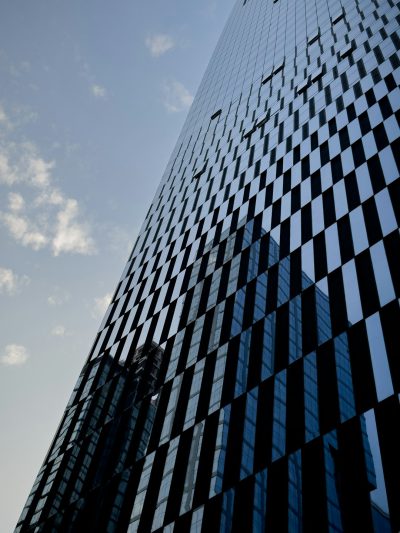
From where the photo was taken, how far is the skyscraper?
49.6 ft

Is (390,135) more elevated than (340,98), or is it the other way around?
(340,98)

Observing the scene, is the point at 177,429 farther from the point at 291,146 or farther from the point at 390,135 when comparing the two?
the point at 291,146

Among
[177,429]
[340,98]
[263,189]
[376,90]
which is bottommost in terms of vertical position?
[177,429]

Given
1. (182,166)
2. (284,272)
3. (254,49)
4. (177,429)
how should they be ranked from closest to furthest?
(177,429) → (284,272) → (182,166) → (254,49)

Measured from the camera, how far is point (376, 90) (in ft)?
98.5

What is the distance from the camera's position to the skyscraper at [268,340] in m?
15.1

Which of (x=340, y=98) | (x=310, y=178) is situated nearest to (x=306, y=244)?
(x=310, y=178)

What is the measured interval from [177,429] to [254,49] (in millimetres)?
52402

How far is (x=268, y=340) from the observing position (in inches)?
846

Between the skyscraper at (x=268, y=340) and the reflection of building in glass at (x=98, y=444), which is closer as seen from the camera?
the skyscraper at (x=268, y=340)

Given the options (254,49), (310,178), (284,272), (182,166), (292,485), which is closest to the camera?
(292,485)

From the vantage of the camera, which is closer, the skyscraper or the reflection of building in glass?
the skyscraper

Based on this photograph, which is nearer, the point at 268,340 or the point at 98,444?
the point at 268,340

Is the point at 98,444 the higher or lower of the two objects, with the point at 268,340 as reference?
lower
